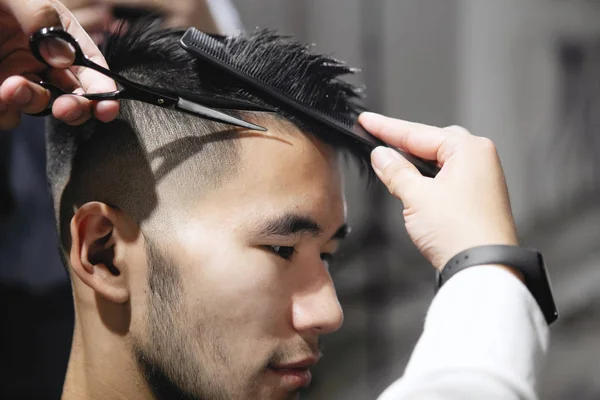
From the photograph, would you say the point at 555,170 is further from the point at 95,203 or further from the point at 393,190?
the point at 95,203

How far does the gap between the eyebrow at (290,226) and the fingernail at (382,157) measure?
146 mm

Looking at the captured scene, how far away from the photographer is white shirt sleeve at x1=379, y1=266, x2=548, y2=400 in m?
0.92

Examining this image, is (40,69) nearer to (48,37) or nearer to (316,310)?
(48,37)

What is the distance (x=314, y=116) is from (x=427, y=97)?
1.65m

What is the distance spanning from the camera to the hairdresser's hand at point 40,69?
41.8 inches

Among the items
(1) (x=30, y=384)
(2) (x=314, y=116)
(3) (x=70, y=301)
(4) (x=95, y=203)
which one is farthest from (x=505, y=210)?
(1) (x=30, y=384)

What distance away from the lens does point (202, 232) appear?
4.01 ft

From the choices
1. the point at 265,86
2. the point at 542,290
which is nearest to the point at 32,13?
the point at 265,86

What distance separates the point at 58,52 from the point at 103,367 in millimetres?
560

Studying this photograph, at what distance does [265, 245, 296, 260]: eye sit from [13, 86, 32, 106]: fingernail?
434mm

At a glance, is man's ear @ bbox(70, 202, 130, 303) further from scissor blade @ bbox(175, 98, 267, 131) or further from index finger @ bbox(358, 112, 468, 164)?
index finger @ bbox(358, 112, 468, 164)

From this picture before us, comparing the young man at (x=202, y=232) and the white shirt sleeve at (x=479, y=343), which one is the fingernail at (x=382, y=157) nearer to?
the young man at (x=202, y=232)

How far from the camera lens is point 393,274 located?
10.1 feet

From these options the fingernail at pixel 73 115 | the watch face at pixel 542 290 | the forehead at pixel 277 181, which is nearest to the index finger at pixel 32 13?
the fingernail at pixel 73 115
